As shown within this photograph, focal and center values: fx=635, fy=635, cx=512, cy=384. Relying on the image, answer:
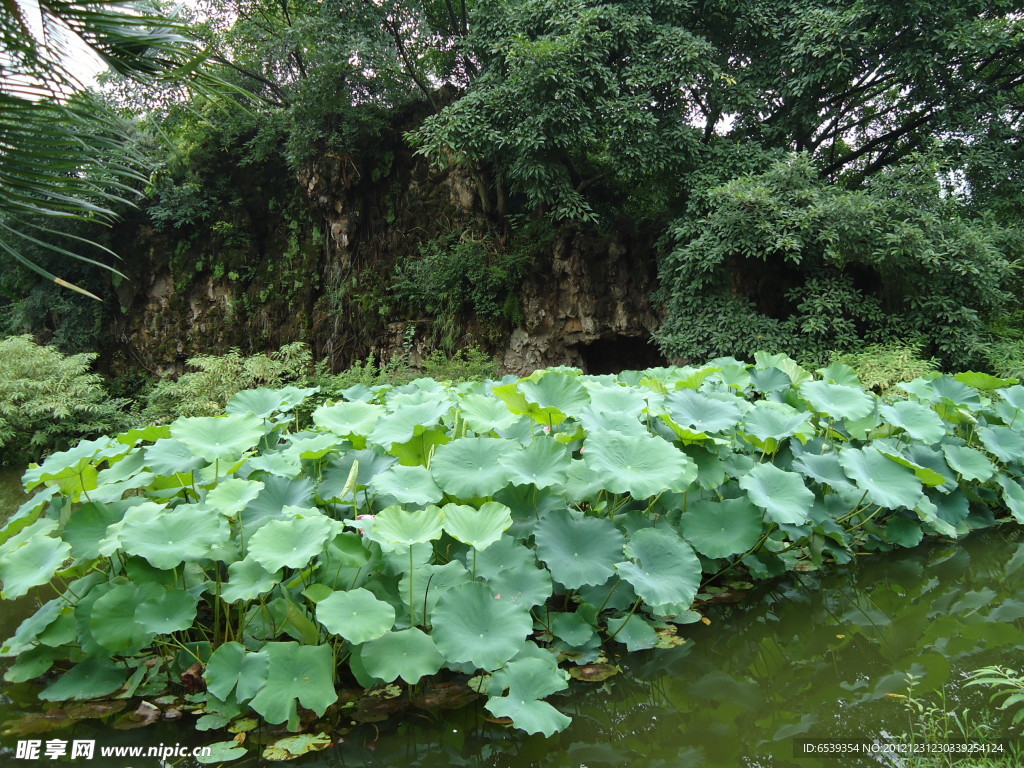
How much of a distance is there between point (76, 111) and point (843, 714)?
2.45 meters

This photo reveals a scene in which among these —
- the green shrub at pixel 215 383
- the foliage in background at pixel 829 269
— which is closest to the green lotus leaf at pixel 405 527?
the foliage in background at pixel 829 269

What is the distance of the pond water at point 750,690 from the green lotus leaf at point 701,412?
27.5 inches

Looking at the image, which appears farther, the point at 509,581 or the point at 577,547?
the point at 577,547

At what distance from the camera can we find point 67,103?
1.43 m

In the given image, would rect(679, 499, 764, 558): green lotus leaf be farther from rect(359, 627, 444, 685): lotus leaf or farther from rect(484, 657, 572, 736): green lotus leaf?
rect(359, 627, 444, 685): lotus leaf

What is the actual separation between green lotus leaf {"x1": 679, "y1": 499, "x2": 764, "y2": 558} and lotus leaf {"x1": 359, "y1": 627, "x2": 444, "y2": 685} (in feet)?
3.31

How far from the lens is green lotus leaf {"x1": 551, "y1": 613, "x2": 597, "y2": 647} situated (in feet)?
6.55

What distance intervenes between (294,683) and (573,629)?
0.85 metres

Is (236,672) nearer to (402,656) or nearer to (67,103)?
(402,656)

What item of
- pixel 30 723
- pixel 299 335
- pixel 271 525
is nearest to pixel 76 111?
pixel 271 525

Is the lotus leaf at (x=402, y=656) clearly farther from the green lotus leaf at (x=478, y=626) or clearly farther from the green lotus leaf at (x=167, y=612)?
the green lotus leaf at (x=167, y=612)

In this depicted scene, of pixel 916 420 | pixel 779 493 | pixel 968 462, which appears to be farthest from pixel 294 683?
pixel 968 462

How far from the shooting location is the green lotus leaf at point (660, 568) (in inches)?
74.7

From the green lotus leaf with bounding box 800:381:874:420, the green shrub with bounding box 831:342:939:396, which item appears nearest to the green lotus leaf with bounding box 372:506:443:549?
the green lotus leaf with bounding box 800:381:874:420
